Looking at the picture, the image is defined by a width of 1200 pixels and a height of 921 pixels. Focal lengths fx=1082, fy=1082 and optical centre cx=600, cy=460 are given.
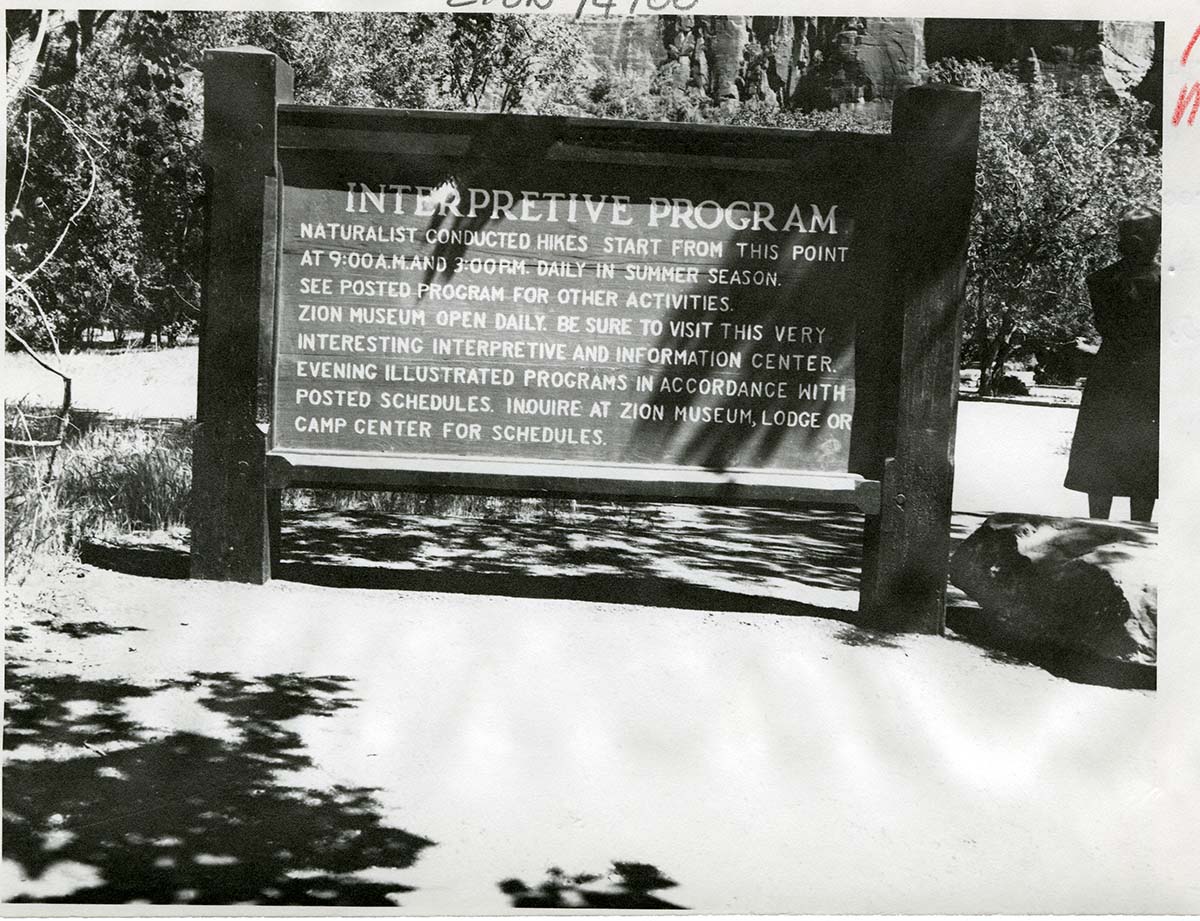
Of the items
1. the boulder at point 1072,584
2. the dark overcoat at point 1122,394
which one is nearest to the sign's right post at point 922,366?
the boulder at point 1072,584

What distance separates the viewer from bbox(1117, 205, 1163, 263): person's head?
3.59 meters

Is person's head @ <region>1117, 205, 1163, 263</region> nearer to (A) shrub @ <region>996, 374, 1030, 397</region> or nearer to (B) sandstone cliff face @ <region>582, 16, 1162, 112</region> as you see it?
(B) sandstone cliff face @ <region>582, 16, 1162, 112</region>

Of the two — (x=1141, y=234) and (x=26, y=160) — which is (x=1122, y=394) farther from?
(x=26, y=160)

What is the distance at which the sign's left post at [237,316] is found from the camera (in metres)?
3.45

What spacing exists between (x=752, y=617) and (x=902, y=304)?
3.80 ft

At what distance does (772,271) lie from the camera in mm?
3488

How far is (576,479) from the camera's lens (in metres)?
3.52

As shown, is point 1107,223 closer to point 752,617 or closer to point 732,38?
point 732,38

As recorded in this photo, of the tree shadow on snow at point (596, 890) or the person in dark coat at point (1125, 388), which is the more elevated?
the person in dark coat at point (1125, 388)

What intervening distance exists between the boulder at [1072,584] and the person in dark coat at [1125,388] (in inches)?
7.9

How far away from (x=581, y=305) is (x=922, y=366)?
113 cm

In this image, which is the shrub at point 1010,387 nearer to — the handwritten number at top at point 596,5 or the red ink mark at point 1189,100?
the red ink mark at point 1189,100

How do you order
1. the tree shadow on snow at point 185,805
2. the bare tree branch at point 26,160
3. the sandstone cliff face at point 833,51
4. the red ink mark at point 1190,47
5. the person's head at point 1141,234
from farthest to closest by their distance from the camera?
the person's head at point 1141,234, the sandstone cliff face at point 833,51, the bare tree branch at point 26,160, the red ink mark at point 1190,47, the tree shadow on snow at point 185,805

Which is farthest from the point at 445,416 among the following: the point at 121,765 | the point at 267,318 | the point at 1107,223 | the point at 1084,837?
the point at 1107,223
